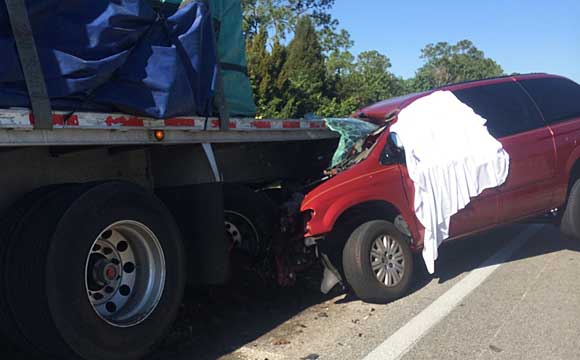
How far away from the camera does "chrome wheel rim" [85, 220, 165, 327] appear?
3889 mm

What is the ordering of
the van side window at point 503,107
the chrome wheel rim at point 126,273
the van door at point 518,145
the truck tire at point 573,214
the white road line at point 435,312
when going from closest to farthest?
the chrome wheel rim at point 126,273 < the white road line at point 435,312 < the van door at point 518,145 < the van side window at point 503,107 < the truck tire at point 573,214

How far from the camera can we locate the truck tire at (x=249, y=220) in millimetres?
5414

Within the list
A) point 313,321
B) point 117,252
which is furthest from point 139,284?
point 313,321

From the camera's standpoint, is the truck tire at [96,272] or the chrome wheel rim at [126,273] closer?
the truck tire at [96,272]

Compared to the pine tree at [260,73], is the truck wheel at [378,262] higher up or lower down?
lower down

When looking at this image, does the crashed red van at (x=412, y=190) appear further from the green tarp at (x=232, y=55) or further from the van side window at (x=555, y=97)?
the green tarp at (x=232, y=55)

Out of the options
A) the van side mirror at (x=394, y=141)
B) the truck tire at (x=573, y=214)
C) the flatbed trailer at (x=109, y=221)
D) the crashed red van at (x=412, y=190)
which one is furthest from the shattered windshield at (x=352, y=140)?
the truck tire at (x=573, y=214)

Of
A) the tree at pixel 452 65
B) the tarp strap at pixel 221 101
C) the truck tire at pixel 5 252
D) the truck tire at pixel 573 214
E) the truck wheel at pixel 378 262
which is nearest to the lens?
the truck tire at pixel 5 252

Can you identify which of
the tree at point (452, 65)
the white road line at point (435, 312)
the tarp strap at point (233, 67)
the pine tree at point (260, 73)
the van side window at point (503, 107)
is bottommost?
the white road line at point (435, 312)

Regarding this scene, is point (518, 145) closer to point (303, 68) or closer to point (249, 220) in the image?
point (249, 220)

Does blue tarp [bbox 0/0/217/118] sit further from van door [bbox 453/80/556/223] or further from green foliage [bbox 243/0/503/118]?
green foliage [bbox 243/0/503/118]

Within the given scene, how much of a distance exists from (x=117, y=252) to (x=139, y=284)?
29 cm

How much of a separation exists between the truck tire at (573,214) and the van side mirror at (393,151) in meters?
2.43

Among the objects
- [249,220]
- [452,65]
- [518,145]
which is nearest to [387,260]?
[249,220]
